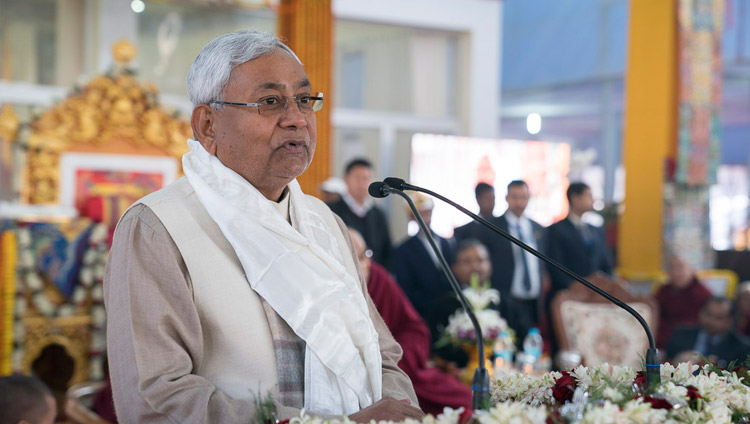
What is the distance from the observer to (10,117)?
209 inches

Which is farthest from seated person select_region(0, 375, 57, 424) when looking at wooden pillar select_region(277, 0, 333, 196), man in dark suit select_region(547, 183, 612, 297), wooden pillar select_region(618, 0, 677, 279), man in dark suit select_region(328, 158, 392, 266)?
wooden pillar select_region(618, 0, 677, 279)

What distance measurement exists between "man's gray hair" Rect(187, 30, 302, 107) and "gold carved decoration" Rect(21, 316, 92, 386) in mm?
3736

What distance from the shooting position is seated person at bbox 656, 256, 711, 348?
6.37m

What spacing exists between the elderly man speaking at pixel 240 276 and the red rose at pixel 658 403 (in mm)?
523

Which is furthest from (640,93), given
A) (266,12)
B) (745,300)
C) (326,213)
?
(326,213)

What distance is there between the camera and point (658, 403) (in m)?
1.23

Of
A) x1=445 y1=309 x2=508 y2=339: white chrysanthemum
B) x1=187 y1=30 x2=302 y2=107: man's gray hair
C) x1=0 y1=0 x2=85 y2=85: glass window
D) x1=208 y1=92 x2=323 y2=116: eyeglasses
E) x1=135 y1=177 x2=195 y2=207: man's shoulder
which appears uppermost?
x1=0 y1=0 x2=85 y2=85: glass window

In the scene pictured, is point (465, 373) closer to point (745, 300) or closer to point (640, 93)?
point (745, 300)

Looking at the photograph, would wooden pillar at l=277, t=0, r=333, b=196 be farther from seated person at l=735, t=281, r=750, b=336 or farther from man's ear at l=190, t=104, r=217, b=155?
man's ear at l=190, t=104, r=217, b=155

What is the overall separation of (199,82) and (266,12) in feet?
A: 19.7

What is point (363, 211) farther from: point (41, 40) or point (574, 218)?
point (41, 40)

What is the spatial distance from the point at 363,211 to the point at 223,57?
4.67m

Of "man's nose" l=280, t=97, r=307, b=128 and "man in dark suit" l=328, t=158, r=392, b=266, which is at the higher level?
"man's nose" l=280, t=97, r=307, b=128

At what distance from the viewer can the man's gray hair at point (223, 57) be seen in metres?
1.61
